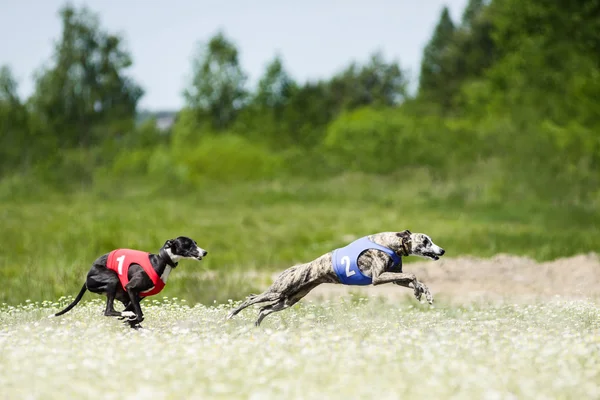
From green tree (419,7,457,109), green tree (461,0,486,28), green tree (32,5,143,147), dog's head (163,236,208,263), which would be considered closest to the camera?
dog's head (163,236,208,263)

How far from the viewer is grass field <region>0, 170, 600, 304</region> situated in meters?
13.9

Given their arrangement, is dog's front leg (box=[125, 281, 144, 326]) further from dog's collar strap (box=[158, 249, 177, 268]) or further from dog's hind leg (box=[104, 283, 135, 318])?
dog's collar strap (box=[158, 249, 177, 268])

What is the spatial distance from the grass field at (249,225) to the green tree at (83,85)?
9.17 m

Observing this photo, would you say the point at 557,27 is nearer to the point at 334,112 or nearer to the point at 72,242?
the point at 72,242

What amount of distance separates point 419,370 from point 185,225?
16.9 m

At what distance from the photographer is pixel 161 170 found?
38594 millimetres

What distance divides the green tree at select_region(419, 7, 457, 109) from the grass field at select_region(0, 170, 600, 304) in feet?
97.7

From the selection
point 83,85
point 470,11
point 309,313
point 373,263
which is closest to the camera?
point 373,263

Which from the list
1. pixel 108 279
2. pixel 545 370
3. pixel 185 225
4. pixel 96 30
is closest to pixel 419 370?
pixel 545 370

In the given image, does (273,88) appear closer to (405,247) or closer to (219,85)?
(219,85)

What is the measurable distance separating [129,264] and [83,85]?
37362 millimetres

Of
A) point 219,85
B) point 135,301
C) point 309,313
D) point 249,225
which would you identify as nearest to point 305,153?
point 219,85

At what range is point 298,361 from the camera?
6.37 m

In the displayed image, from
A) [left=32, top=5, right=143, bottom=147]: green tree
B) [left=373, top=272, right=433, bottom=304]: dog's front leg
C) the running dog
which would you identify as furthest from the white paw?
[left=32, top=5, right=143, bottom=147]: green tree
